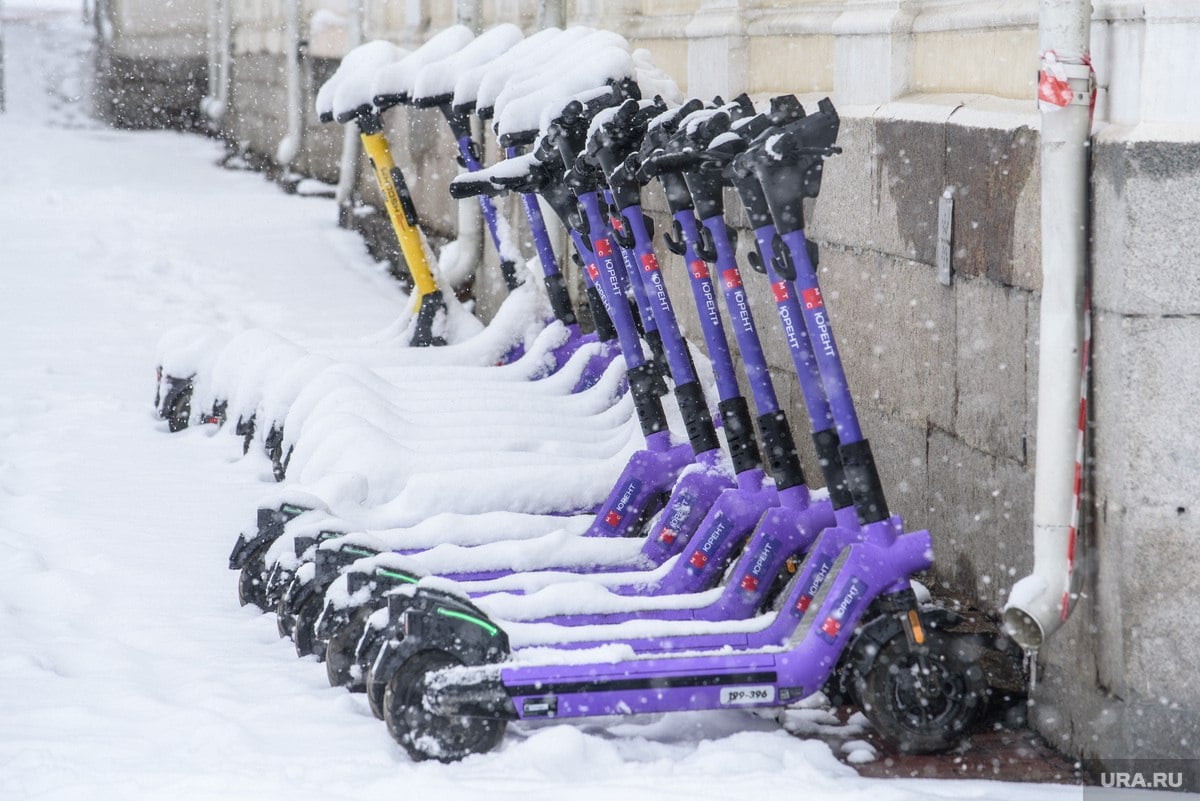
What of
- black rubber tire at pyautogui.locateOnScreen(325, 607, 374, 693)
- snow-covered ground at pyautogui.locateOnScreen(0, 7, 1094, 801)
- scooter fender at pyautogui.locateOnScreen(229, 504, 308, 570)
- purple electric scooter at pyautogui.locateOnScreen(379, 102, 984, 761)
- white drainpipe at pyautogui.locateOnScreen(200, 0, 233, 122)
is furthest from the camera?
white drainpipe at pyautogui.locateOnScreen(200, 0, 233, 122)

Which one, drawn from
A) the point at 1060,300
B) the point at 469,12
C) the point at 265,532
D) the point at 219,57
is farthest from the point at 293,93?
the point at 1060,300

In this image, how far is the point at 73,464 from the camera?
7.88 meters

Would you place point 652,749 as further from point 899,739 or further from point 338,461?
point 338,461

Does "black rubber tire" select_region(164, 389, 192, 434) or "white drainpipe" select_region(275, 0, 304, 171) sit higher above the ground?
"white drainpipe" select_region(275, 0, 304, 171)

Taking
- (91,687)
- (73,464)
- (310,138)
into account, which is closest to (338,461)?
(91,687)

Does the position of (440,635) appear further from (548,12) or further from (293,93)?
(293,93)

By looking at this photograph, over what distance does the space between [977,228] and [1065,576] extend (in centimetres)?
126

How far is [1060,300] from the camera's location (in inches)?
163

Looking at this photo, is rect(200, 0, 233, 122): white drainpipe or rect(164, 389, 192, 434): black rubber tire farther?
rect(200, 0, 233, 122): white drainpipe

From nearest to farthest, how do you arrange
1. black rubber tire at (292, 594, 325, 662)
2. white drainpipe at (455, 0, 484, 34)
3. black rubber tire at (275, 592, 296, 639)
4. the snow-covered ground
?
1. the snow-covered ground
2. black rubber tire at (292, 594, 325, 662)
3. black rubber tire at (275, 592, 296, 639)
4. white drainpipe at (455, 0, 484, 34)

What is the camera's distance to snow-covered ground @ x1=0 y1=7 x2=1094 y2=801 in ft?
13.5

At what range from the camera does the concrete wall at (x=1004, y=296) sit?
3992 mm

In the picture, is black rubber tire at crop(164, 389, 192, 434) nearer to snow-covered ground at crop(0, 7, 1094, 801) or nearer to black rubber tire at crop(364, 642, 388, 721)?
snow-covered ground at crop(0, 7, 1094, 801)

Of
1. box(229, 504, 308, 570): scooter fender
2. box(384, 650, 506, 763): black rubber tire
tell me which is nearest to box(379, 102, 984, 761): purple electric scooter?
box(384, 650, 506, 763): black rubber tire
